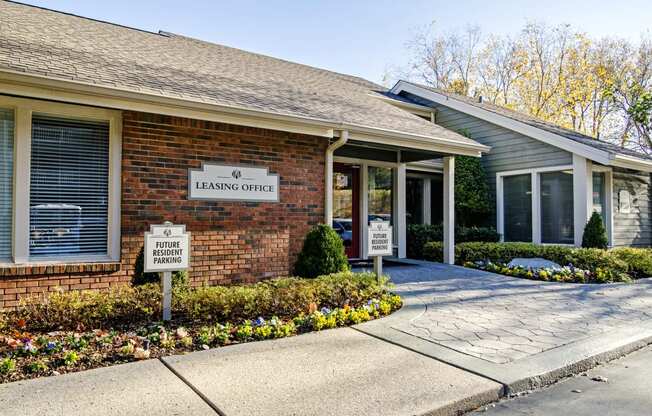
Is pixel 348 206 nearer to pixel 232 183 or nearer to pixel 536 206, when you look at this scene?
pixel 232 183

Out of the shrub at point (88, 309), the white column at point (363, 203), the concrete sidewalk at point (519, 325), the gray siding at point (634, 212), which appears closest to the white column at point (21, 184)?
the shrub at point (88, 309)

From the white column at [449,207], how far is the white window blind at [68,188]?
6984 millimetres

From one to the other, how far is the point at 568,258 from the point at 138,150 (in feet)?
28.5

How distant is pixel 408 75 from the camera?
3117 centimetres

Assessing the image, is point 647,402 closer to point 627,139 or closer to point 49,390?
point 49,390

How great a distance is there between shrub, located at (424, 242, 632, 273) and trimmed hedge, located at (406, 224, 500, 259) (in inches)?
19.9

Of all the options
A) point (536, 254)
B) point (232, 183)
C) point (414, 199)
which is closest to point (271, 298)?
point (232, 183)

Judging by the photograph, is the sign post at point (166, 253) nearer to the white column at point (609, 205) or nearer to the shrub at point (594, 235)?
the shrub at point (594, 235)

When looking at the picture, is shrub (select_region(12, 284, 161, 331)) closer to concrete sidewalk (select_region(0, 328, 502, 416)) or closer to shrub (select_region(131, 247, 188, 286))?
shrub (select_region(131, 247, 188, 286))

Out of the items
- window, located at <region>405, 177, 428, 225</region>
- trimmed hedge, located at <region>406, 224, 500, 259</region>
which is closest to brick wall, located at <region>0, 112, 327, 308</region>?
trimmed hedge, located at <region>406, 224, 500, 259</region>

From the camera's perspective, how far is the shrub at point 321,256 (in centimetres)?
656

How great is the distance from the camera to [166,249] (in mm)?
5039

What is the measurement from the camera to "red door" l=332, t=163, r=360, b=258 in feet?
34.8

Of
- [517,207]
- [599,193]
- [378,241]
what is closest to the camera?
[378,241]
